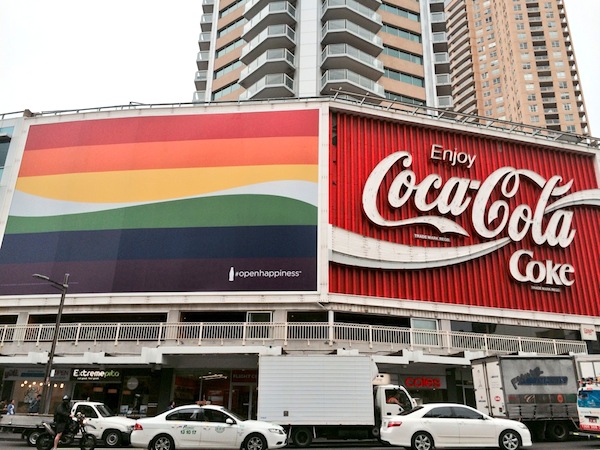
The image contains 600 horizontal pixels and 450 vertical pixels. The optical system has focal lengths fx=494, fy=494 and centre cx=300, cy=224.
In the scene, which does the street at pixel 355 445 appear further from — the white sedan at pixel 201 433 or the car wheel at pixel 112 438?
the white sedan at pixel 201 433

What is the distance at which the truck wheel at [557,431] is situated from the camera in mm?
18797

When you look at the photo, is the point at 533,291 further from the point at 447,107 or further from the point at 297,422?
the point at 447,107

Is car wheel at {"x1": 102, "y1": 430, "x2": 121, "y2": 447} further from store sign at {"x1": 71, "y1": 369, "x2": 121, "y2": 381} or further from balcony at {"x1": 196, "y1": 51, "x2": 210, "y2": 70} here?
balcony at {"x1": 196, "y1": 51, "x2": 210, "y2": 70}

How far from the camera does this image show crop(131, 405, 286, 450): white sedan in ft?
48.1

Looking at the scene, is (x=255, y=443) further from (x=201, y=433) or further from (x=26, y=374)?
(x=26, y=374)

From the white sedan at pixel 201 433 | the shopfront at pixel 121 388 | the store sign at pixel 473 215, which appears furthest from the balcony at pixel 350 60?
the white sedan at pixel 201 433

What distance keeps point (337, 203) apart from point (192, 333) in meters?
11.1

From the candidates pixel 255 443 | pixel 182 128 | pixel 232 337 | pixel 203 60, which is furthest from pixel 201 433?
pixel 203 60

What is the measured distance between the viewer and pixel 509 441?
14938 millimetres

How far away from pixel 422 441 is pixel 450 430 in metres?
0.93

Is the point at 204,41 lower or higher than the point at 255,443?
higher

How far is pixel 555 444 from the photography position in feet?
57.4

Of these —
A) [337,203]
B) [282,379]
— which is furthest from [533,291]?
[282,379]

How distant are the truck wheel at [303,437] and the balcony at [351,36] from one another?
4154cm
